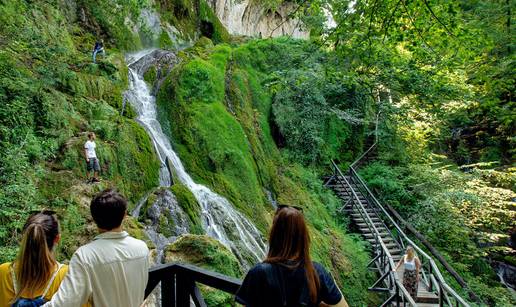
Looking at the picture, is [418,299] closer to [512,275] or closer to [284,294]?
[512,275]

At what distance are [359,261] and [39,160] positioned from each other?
10134mm

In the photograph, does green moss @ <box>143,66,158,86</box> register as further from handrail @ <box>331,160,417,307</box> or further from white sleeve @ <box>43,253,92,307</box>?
white sleeve @ <box>43,253,92,307</box>

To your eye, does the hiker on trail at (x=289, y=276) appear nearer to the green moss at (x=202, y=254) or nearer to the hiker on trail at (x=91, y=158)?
the green moss at (x=202, y=254)

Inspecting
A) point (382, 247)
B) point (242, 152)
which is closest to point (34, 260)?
point (242, 152)

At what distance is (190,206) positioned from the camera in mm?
8555

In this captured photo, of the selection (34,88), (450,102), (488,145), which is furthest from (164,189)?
(488,145)

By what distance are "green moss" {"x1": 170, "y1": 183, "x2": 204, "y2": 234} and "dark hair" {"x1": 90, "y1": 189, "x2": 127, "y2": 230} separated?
6.34 meters

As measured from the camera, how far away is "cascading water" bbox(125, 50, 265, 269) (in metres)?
8.76

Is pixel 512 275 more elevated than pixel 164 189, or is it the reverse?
pixel 164 189

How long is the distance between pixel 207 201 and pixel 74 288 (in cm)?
801

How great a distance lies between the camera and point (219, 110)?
1335 centimetres

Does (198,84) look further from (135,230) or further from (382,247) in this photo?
(382,247)

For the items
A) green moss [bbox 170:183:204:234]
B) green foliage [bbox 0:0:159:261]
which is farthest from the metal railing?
green foliage [bbox 0:0:159:261]

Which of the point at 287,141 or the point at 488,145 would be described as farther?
the point at 488,145
